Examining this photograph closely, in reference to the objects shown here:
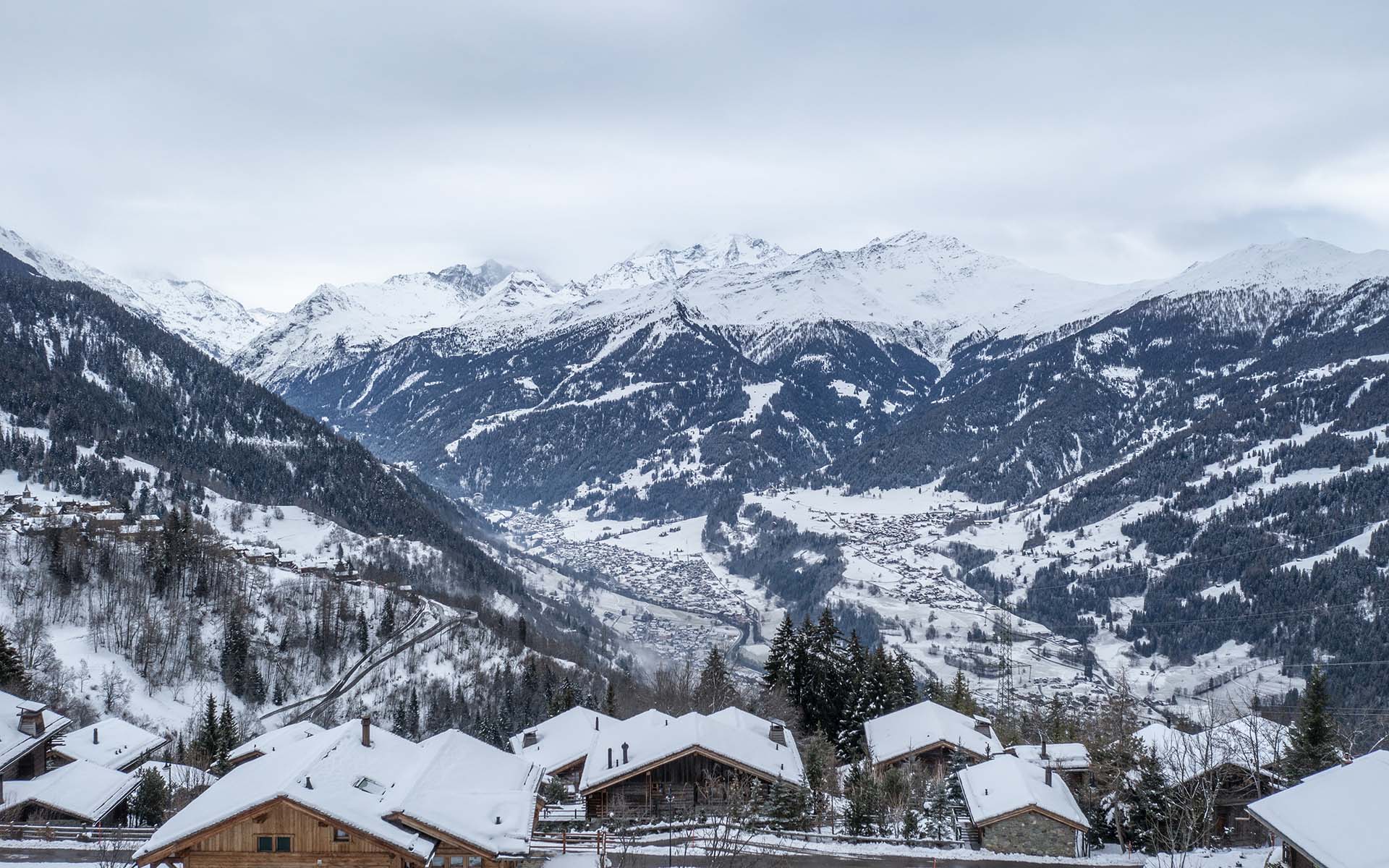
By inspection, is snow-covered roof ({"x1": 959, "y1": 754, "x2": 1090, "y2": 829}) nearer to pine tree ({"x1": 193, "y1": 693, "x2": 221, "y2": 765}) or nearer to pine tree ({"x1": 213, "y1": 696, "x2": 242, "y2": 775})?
pine tree ({"x1": 213, "y1": 696, "x2": 242, "y2": 775})

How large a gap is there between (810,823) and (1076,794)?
17.1 meters

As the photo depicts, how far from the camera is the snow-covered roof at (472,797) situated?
37.1 metres

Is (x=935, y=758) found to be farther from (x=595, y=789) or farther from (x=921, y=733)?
(x=595, y=789)

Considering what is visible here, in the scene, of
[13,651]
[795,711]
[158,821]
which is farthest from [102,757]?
[795,711]

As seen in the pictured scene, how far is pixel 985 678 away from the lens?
178875mm

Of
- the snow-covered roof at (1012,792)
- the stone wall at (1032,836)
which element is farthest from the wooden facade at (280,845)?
the stone wall at (1032,836)

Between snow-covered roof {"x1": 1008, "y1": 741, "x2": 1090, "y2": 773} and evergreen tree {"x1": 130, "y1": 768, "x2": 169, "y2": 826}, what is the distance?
51939mm

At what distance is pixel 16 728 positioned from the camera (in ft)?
200

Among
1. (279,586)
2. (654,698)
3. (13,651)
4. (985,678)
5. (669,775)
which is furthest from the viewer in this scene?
(985,678)

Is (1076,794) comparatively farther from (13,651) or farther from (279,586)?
(279,586)

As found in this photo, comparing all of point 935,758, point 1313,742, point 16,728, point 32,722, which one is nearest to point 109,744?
point 32,722

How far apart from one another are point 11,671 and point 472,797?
65.0 metres

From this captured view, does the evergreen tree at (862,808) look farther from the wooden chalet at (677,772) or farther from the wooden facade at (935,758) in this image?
the wooden facade at (935,758)

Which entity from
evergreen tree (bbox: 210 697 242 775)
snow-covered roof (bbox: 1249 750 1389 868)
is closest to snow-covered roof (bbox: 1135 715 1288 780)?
snow-covered roof (bbox: 1249 750 1389 868)
